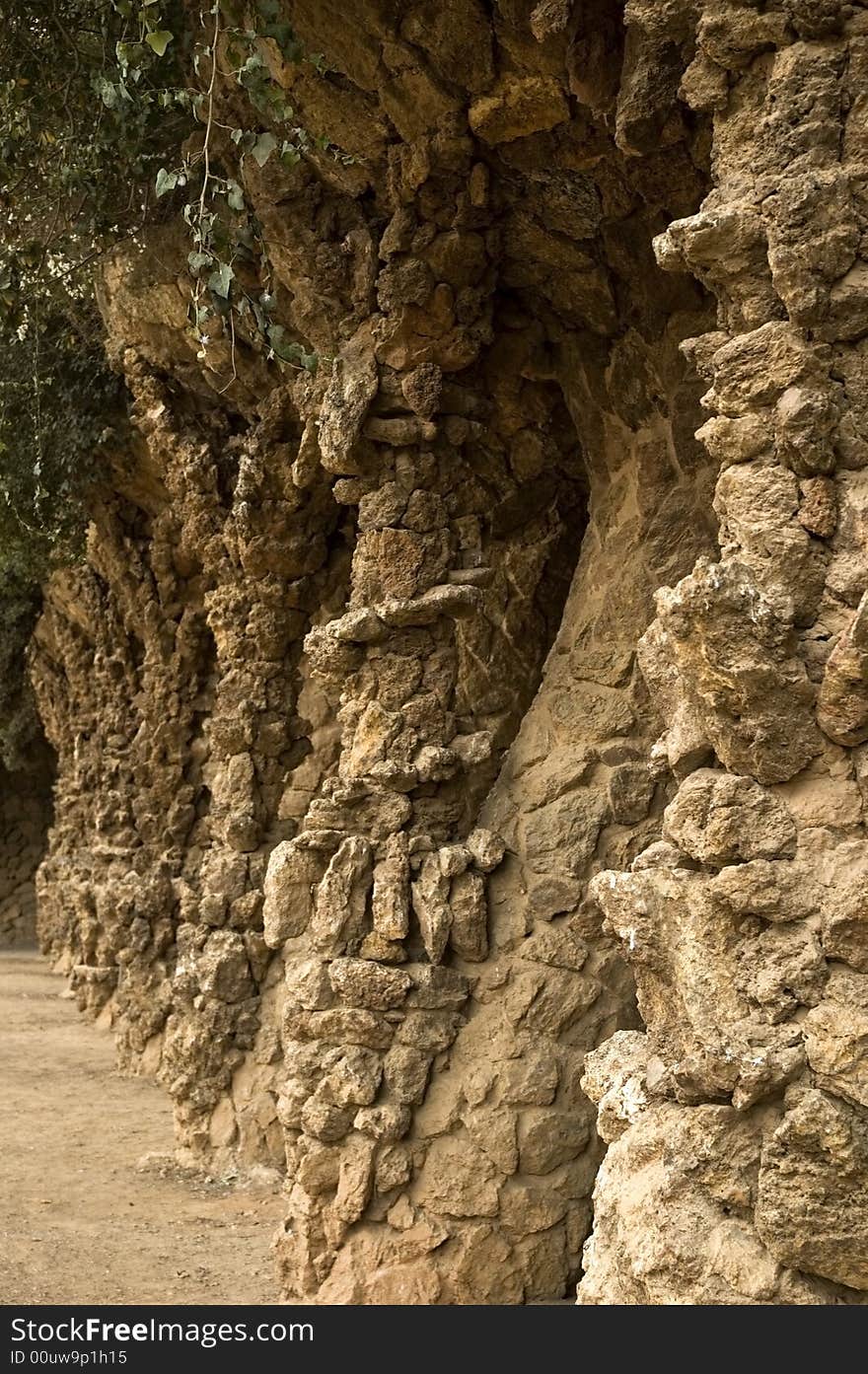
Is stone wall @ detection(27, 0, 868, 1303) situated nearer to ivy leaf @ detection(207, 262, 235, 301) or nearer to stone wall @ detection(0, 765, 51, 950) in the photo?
ivy leaf @ detection(207, 262, 235, 301)

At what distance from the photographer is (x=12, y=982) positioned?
557 inches

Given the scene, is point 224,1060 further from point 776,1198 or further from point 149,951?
point 776,1198

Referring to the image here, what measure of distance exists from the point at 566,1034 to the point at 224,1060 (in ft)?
11.2

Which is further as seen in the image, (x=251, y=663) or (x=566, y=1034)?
(x=251, y=663)

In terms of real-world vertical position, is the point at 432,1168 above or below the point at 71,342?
below

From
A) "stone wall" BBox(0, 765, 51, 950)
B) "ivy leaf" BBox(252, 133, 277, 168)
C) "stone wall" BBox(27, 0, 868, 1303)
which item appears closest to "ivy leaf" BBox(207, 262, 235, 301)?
"ivy leaf" BBox(252, 133, 277, 168)

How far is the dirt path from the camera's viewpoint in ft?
16.8

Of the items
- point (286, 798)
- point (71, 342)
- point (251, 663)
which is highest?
point (71, 342)

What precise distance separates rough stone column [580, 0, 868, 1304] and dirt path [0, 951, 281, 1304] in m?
3.07

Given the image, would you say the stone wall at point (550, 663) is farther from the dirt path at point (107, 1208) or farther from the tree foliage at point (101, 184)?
the dirt path at point (107, 1208)

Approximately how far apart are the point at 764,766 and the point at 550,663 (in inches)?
94.7

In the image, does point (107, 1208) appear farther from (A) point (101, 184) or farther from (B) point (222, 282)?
(A) point (101, 184)

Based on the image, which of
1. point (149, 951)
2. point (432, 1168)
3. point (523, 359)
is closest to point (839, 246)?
point (523, 359)

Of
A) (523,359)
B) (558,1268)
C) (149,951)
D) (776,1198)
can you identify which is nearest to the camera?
(776,1198)
